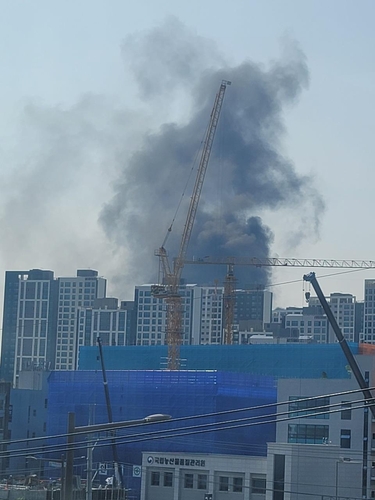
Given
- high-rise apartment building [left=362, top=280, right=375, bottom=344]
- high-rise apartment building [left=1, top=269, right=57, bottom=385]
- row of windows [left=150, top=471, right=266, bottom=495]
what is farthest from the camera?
high-rise apartment building [left=1, top=269, right=57, bottom=385]

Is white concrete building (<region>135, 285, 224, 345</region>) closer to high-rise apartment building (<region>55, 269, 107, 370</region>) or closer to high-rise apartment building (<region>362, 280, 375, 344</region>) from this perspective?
high-rise apartment building (<region>55, 269, 107, 370</region>)

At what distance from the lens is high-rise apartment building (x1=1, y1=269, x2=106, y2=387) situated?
361ft

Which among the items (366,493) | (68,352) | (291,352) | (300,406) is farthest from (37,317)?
(366,493)

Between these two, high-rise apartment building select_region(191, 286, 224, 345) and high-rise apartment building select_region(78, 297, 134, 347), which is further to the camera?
high-rise apartment building select_region(191, 286, 224, 345)

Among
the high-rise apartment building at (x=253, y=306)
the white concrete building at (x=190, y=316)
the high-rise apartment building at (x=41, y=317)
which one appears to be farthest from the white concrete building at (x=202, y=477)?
the high-rise apartment building at (x=253, y=306)

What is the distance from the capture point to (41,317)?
112 m

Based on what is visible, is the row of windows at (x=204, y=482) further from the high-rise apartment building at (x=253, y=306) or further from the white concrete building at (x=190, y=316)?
the high-rise apartment building at (x=253, y=306)

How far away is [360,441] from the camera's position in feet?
112

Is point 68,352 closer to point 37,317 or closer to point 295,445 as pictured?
point 37,317

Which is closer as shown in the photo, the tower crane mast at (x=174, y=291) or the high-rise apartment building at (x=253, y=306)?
Answer: the tower crane mast at (x=174, y=291)

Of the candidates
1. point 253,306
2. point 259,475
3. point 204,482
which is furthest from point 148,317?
point 259,475

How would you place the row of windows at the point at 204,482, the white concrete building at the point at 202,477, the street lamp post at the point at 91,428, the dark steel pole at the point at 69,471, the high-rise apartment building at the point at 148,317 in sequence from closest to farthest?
the street lamp post at the point at 91,428, the dark steel pole at the point at 69,471, the row of windows at the point at 204,482, the white concrete building at the point at 202,477, the high-rise apartment building at the point at 148,317

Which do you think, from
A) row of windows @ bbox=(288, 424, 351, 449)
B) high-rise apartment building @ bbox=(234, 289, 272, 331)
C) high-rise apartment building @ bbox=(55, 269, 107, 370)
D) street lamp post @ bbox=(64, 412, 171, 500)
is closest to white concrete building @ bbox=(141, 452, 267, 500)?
row of windows @ bbox=(288, 424, 351, 449)

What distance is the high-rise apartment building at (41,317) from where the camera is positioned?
10994 cm
